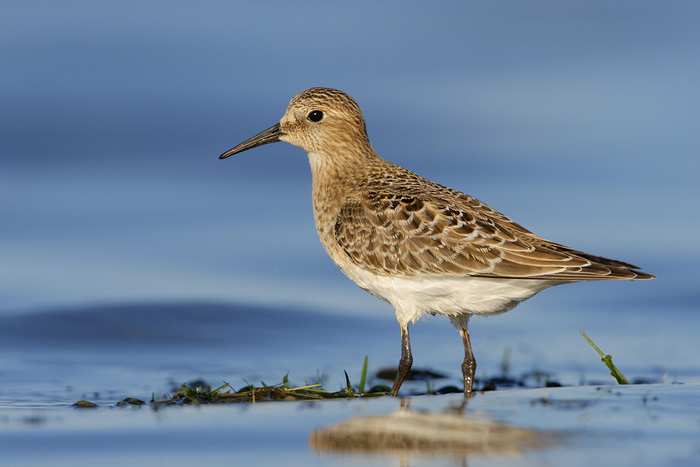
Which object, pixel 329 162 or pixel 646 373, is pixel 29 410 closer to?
pixel 329 162

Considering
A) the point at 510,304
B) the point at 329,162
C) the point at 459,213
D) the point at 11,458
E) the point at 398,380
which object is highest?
the point at 329,162

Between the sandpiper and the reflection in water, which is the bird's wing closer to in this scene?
the sandpiper

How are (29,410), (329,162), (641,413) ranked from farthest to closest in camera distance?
1. (329,162)
2. (29,410)
3. (641,413)

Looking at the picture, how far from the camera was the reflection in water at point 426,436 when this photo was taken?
510cm

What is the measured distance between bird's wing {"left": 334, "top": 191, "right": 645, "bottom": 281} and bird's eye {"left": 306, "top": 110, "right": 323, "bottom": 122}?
1.22 meters

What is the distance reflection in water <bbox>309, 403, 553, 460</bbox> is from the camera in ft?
16.7

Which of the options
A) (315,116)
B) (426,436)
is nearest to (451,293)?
(426,436)

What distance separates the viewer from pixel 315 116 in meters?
9.04

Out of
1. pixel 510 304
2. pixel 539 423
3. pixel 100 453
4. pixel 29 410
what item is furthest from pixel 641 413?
pixel 29 410

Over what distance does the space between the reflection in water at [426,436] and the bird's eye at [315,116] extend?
12.5 ft

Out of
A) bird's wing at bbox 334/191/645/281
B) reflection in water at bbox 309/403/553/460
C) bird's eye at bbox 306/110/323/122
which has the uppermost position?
bird's eye at bbox 306/110/323/122

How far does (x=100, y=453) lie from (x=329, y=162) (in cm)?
414

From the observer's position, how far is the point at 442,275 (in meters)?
7.52

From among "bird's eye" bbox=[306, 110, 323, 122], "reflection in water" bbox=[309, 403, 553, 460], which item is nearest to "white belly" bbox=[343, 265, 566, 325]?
"reflection in water" bbox=[309, 403, 553, 460]
